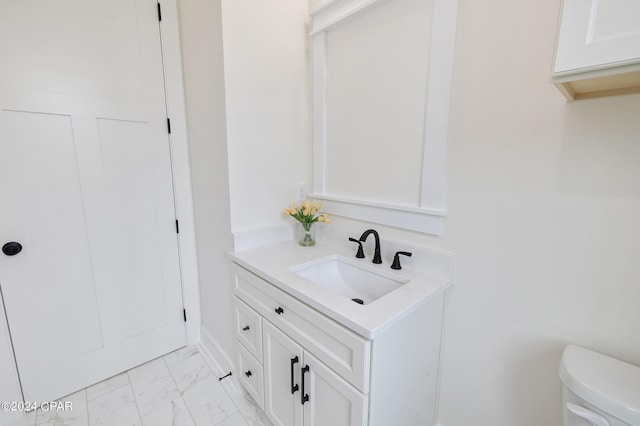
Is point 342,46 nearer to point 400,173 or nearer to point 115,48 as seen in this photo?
point 400,173

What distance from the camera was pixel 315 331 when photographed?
1.03 meters

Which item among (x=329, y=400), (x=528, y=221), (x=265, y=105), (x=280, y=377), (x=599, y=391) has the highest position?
(x=265, y=105)

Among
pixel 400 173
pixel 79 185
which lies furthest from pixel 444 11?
pixel 79 185

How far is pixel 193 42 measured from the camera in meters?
1.63

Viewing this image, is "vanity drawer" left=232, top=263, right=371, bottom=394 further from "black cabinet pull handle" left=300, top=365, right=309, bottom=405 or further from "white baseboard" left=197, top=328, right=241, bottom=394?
"white baseboard" left=197, top=328, right=241, bottom=394

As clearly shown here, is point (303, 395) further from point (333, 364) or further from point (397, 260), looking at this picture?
point (397, 260)

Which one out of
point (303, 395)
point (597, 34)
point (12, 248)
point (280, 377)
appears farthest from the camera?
point (12, 248)

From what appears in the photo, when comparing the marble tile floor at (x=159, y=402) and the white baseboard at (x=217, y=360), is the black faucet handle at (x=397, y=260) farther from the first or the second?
the white baseboard at (x=217, y=360)

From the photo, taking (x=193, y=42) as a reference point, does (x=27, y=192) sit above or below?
below

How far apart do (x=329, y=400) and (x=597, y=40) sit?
4.25 feet

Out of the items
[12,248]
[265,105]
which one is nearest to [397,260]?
[265,105]

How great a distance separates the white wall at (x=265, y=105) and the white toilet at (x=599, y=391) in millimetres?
1429

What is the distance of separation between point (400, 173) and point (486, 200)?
38cm

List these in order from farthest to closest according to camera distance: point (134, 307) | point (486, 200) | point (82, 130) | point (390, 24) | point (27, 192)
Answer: point (134, 307) → point (82, 130) → point (27, 192) → point (390, 24) → point (486, 200)
